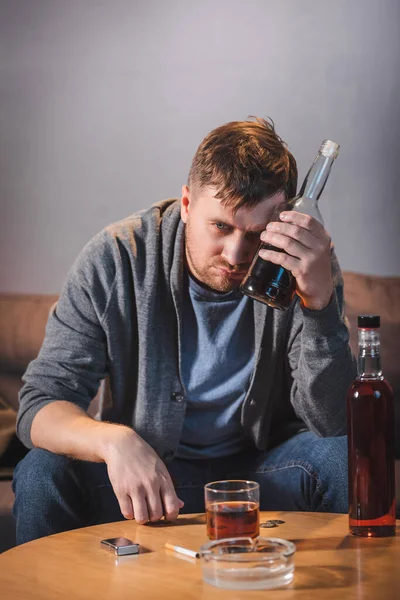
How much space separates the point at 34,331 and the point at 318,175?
114 cm

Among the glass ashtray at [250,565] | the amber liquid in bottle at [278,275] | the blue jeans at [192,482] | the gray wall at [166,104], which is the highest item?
the gray wall at [166,104]

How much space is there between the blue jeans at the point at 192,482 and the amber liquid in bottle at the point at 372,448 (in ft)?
1.15

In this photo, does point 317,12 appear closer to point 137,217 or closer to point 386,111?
point 386,111

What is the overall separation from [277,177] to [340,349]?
14.0 inches

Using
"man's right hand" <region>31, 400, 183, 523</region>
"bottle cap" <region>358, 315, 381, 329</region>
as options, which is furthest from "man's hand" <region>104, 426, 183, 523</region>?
"bottle cap" <region>358, 315, 381, 329</region>

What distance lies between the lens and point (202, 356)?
1.72 m

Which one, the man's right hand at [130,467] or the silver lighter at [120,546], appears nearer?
the silver lighter at [120,546]

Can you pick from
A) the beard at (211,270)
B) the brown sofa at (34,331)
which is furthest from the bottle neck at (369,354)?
the brown sofa at (34,331)

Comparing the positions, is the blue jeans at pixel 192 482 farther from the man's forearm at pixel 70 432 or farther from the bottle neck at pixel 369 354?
the bottle neck at pixel 369 354

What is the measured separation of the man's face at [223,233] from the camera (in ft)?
5.01

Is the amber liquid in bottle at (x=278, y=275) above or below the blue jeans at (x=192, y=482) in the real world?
above

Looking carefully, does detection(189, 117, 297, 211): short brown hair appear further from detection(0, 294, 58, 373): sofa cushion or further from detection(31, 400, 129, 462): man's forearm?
detection(0, 294, 58, 373): sofa cushion

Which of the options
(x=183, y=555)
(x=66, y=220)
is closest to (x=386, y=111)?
(x=66, y=220)

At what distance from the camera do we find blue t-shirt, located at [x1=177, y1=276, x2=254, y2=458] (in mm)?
1710
